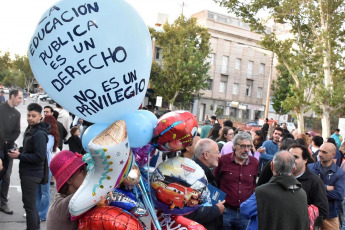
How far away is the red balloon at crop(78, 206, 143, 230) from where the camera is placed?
1.97 m

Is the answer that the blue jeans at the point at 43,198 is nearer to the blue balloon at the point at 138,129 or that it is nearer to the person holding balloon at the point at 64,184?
the person holding balloon at the point at 64,184

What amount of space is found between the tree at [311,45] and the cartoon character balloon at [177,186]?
14.2 metres

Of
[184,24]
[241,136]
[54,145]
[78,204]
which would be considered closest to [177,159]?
[78,204]

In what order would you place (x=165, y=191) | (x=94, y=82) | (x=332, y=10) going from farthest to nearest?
(x=332, y=10)
(x=165, y=191)
(x=94, y=82)

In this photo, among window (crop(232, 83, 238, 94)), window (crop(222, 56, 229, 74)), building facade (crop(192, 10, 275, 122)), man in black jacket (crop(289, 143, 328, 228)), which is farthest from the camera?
window (crop(232, 83, 238, 94))

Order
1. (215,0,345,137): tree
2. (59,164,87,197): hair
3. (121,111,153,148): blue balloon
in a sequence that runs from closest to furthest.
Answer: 1. (121,111,153,148): blue balloon
2. (59,164,87,197): hair
3. (215,0,345,137): tree

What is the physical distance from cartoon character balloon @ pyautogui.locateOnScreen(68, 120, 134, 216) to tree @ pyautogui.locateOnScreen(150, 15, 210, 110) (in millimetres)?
27522

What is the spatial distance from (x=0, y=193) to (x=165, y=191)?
4521 millimetres

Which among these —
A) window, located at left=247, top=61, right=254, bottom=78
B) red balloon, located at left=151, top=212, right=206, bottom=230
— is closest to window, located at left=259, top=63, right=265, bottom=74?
window, located at left=247, top=61, right=254, bottom=78

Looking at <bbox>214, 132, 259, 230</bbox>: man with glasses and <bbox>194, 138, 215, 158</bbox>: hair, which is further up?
<bbox>194, 138, 215, 158</bbox>: hair

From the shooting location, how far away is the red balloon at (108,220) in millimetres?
1971

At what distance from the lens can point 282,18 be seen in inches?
630

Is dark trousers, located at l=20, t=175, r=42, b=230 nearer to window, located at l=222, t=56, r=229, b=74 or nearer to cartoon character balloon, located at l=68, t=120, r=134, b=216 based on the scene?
cartoon character balloon, located at l=68, t=120, r=134, b=216

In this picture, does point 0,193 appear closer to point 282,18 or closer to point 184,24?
point 282,18
